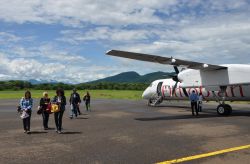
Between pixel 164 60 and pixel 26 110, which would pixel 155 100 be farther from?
pixel 26 110

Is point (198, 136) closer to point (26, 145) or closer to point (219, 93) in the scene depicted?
point (26, 145)

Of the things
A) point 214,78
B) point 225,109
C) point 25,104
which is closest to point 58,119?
point 25,104

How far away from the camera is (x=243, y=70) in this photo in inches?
766

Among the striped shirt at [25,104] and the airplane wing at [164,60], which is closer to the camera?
the striped shirt at [25,104]

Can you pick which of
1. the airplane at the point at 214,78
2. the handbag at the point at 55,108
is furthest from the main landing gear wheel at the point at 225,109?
the handbag at the point at 55,108

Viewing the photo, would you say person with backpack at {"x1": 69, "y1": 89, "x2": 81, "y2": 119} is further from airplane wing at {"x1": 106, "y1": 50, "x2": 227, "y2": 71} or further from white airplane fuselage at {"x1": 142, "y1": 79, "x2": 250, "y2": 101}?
white airplane fuselage at {"x1": 142, "y1": 79, "x2": 250, "y2": 101}

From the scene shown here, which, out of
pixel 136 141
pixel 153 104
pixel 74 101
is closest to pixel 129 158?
pixel 136 141

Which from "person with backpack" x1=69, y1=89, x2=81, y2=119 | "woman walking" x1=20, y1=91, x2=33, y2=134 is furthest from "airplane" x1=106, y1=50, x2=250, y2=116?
"woman walking" x1=20, y1=91, x2=33, y2=134

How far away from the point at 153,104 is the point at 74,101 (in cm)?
1316

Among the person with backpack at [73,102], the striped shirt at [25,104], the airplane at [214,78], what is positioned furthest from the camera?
the person with backpack at [73,102]

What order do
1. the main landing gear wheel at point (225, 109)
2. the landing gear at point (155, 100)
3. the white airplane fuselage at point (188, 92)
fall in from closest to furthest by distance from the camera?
the white airplane fuselage at point (188, 92), the main landing gear wheel at point (225, 109), the landing gear at point (155, 100)

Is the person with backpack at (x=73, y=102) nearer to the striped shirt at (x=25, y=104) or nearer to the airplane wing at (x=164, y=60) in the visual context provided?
the airplane wing at (x=164, y=60)

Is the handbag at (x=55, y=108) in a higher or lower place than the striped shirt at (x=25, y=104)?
lower

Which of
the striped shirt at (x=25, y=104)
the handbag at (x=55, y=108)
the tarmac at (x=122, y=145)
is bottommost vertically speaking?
the tarmac at (x=122, y=145)
